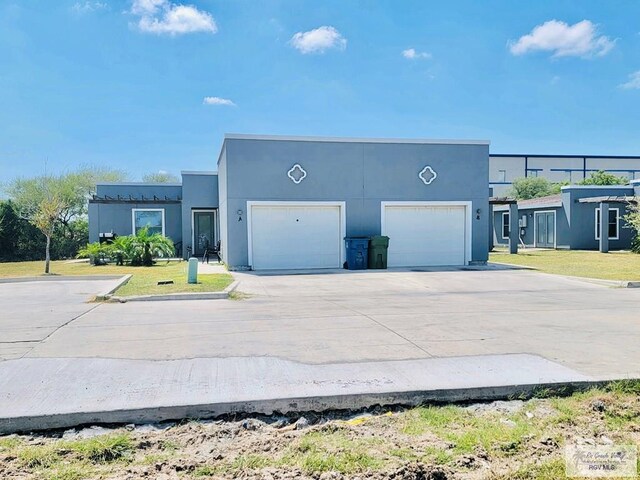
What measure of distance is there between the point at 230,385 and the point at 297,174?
1258cm

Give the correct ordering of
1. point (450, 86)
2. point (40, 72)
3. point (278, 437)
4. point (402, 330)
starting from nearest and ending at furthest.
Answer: point (278, 437)
point (402, 330)
point (40, 72)
point (450, 86)

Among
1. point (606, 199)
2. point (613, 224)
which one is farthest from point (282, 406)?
point (613, 224)

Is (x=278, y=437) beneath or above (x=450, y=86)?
beneath

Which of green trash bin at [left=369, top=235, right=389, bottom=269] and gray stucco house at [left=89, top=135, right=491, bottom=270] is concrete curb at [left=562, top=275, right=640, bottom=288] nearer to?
gray stucco house at [left=89, top=135, right=491, bottom=270]

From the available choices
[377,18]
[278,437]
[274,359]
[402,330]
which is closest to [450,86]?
[377,18]

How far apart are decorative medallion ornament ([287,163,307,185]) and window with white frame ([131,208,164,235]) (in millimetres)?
10292

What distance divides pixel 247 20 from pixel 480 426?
541 inches

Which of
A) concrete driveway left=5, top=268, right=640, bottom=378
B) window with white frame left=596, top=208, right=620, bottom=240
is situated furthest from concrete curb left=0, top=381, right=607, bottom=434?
window with white frame left=596, top=208, right=620, bottom=240

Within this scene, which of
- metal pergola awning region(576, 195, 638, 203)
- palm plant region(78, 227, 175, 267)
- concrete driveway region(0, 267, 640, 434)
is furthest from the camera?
metal pergola awning region(576, 195, 638, 203)

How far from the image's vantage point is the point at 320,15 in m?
14.6

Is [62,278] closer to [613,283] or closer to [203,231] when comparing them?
[203,231]

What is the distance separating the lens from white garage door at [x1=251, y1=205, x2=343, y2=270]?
16.4 meters

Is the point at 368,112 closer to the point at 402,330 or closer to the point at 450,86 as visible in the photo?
the point at 450,86

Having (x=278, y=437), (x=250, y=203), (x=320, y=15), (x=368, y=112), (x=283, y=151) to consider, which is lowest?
(x=278, y=437)
